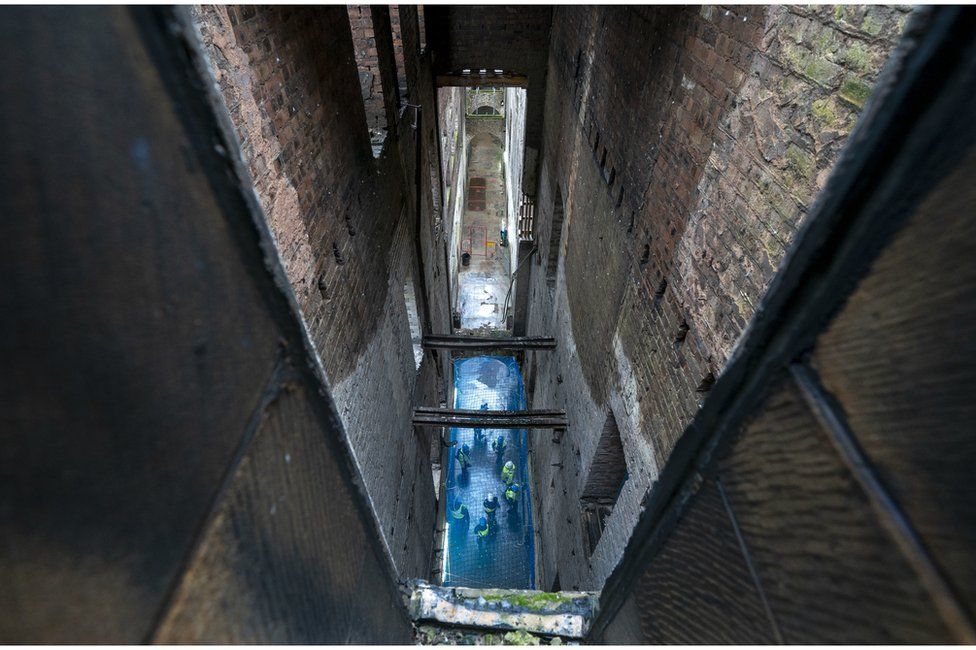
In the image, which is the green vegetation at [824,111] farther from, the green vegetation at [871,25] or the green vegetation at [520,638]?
the green vegetation at [520,638]

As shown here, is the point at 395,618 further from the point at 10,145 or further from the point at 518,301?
the point at 518,301

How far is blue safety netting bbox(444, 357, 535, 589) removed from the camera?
7637 millimetres

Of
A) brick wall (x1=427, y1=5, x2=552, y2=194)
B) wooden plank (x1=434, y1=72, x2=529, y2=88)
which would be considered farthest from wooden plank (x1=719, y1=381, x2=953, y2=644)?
wooden plank (x1=434, y1=72, x2=529, y2=88)

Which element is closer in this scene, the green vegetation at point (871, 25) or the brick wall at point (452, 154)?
the green vegetation at point (871, 25)

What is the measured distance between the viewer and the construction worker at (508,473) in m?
8.64

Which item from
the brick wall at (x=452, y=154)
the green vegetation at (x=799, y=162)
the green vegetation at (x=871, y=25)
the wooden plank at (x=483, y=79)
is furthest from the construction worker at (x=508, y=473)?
the green vegetation at (x=871, y=25)

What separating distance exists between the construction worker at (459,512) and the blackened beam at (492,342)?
3.24m

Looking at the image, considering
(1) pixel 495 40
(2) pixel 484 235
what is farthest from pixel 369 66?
(2) pixel 484 235

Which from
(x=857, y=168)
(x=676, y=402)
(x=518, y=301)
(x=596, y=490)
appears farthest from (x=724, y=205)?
(x=518, y=301)

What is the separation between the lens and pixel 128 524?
2.10 ft

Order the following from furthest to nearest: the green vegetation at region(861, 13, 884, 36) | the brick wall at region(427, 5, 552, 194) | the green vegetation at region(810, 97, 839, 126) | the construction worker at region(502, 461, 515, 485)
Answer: the construction worker at region(502, 461, 515, 485)
the brick wall at region(427, 5, 552, 194)
the green vegetation at region(810, 97, 839, 126)
the green vegetation at region(861, 13, 884, 36)

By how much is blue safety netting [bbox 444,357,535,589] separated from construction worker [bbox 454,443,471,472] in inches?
2.1

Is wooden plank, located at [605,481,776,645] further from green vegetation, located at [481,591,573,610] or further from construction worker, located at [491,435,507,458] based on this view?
construction worker, located at [491,435,507,458]

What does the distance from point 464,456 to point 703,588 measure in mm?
8124
